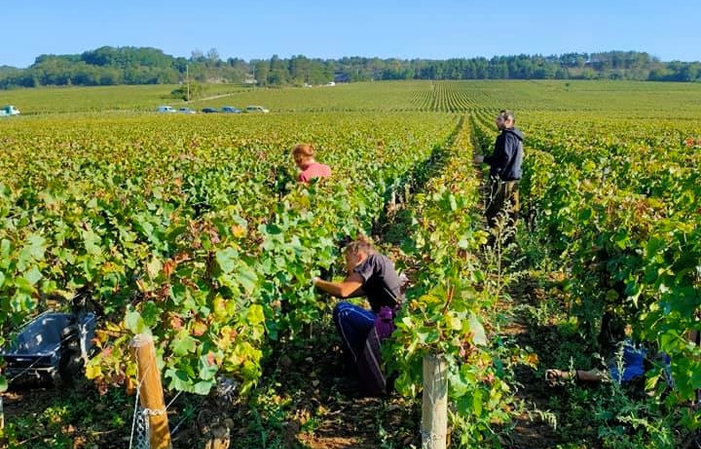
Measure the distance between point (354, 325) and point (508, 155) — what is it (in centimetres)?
486

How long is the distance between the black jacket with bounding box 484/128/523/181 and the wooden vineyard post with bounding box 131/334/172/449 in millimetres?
6669

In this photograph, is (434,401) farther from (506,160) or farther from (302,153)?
(506,160)

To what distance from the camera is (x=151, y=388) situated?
2908mm

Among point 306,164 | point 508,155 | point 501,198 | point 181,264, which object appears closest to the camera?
point 181,264

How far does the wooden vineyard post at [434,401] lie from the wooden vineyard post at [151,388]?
1.33 metres

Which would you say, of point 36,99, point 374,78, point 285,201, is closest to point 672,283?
point 285,201

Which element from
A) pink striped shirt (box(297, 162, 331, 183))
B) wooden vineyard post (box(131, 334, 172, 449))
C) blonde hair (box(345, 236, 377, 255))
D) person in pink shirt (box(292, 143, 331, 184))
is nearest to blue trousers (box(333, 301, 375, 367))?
blonde hair (box(345, 236, 377, 255))

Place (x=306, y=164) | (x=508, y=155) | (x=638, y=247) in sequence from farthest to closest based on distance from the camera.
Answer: (x=508, y=155)
(x=306, y=164)
(x=638, y=247)

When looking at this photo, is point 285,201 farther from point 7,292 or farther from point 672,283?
point 672,283

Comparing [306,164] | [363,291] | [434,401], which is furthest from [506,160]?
[434,401]

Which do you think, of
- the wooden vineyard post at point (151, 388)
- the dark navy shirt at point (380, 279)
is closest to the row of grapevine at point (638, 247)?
the dark navy shirt at point (380, 279)

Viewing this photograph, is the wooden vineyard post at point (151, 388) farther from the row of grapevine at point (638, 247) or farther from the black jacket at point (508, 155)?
the black jacket at point (508, 155)

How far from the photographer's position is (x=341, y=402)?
4461mm

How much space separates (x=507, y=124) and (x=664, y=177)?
2142mm
